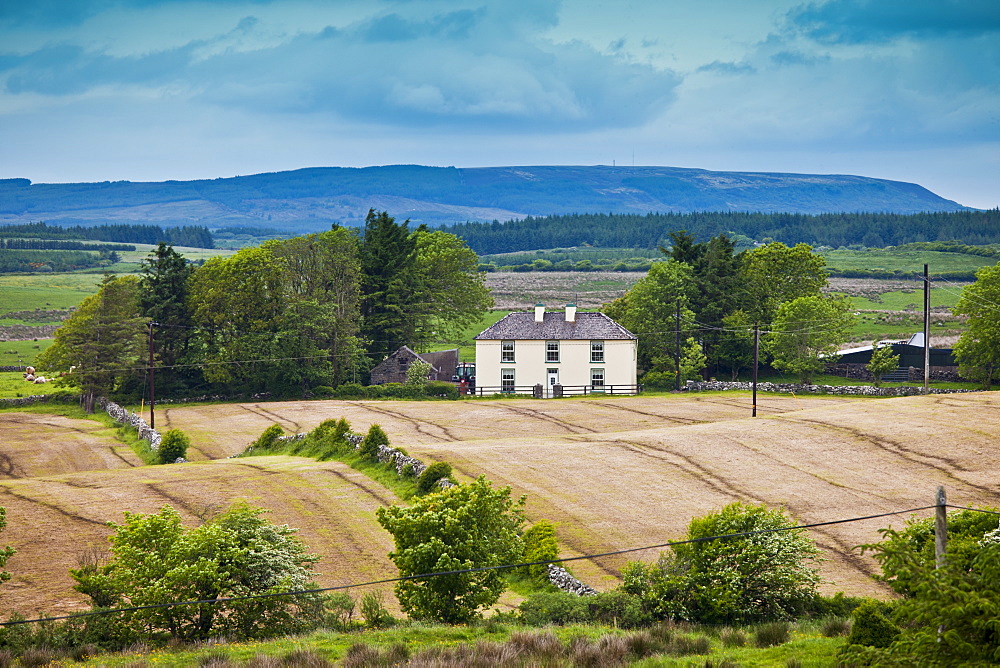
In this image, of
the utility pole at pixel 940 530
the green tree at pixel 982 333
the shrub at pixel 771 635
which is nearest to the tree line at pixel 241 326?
the green tree at pixel 982 333

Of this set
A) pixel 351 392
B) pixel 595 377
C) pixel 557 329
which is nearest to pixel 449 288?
pixel 557 329

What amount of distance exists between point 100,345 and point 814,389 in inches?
2104

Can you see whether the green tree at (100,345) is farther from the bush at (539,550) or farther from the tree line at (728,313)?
the bush at (539,550)

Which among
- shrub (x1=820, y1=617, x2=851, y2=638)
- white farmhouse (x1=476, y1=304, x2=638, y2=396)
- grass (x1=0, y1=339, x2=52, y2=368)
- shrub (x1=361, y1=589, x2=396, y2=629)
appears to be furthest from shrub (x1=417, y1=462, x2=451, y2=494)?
grass (x1=0, y1=339, x2=52, y2=368)

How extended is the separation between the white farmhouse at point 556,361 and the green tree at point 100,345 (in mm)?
26739

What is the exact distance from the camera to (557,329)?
268 ft

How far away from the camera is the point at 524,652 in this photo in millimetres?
19422

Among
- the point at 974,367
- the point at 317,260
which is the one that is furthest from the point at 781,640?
the point at 317,260

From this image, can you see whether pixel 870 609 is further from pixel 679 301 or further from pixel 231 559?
pixel 679 301

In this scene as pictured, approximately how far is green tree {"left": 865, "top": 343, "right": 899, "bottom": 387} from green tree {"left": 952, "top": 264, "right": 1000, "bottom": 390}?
17.1ft

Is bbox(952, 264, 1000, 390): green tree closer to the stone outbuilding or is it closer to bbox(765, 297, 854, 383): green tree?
bbox(765, 297, 854, 383): green tree

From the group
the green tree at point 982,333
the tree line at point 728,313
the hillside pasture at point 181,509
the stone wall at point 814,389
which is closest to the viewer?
the hillside pasture at point 181,509

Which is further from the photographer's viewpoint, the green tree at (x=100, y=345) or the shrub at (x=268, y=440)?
the green tree at (x=100, y=345)

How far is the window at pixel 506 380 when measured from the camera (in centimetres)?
8100
